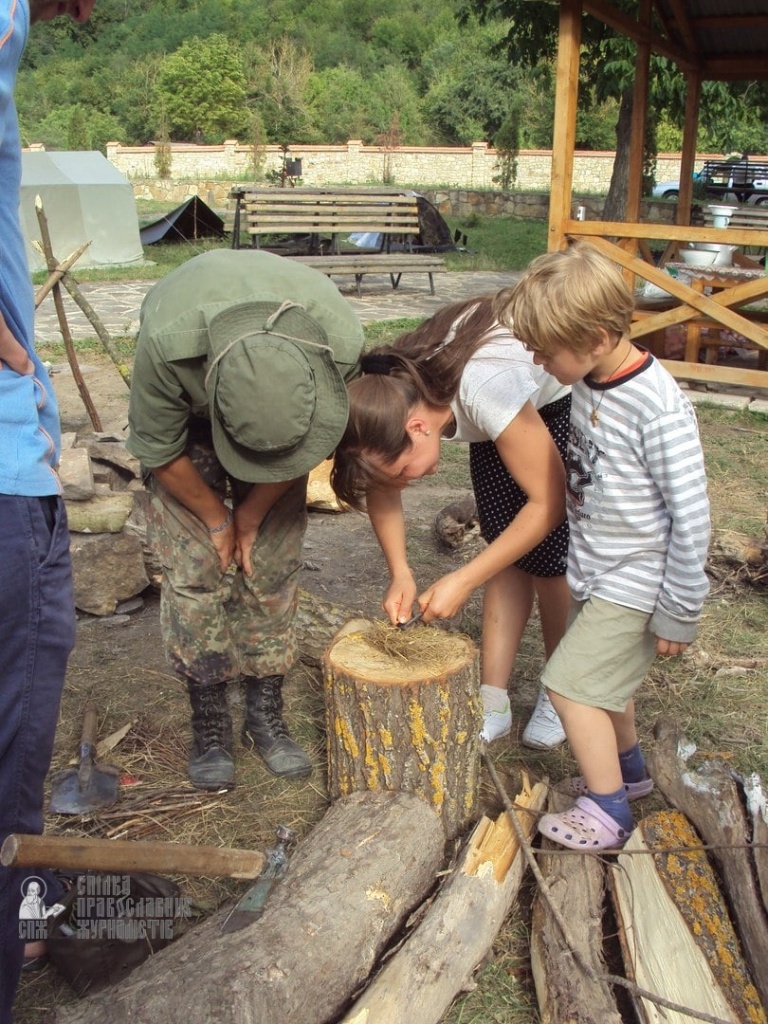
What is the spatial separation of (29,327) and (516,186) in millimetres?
28607

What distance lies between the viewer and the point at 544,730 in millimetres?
2873

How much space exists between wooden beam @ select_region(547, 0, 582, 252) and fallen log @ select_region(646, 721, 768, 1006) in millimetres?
4847

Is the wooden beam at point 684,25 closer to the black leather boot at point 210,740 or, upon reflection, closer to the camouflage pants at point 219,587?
the camouflage pants at point 219,587

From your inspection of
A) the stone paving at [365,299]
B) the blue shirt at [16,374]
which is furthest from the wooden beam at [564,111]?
the blue shirt at [16,374]

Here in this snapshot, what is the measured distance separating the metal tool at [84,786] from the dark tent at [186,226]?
14282 mm

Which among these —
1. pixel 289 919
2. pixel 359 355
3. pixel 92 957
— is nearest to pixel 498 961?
pixel 289 919

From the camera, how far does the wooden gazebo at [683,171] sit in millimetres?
6414

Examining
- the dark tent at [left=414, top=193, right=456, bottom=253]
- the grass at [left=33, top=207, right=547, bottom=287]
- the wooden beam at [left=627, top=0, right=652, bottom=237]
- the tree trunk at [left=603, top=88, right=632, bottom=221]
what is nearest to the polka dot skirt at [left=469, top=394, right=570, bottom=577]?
the wooden beam at [left=627, top=0, right=652, bottom=237]

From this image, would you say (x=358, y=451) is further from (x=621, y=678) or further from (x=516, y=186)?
(x=516, y=186)

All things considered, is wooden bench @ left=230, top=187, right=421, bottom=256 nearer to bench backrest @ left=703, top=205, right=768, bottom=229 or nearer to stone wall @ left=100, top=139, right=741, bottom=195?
bench backrest @ left=703, top=205, right=768, bottom=229

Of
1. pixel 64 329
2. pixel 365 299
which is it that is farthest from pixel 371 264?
pixel 64 329

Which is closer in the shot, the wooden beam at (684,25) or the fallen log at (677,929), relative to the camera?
the fallen log at (677,929)

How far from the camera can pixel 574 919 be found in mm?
2059

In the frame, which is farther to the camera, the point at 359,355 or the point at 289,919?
the point at 359,355
